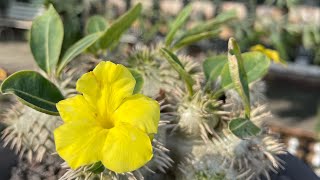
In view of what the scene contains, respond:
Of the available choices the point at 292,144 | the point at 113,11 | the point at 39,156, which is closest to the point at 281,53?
the point at 292,144

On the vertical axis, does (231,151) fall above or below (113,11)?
above

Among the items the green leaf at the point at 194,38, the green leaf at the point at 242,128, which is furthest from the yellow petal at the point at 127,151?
the green leaf at the point at 194,38

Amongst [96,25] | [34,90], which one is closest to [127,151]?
[34,90]

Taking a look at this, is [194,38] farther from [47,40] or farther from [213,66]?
[47,40]

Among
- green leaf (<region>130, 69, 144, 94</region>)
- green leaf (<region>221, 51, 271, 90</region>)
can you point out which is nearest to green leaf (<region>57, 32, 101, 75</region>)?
green leaf (<region>130, 69, 144, 94</region>)

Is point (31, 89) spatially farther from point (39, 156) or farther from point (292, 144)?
point (292, 144)

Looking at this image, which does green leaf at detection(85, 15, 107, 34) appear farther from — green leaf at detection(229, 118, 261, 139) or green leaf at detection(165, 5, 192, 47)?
→ green leaf at detection(229, 118, 261, 139)

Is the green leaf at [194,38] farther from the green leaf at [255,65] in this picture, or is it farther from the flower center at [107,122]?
the flower center at [107,122]
